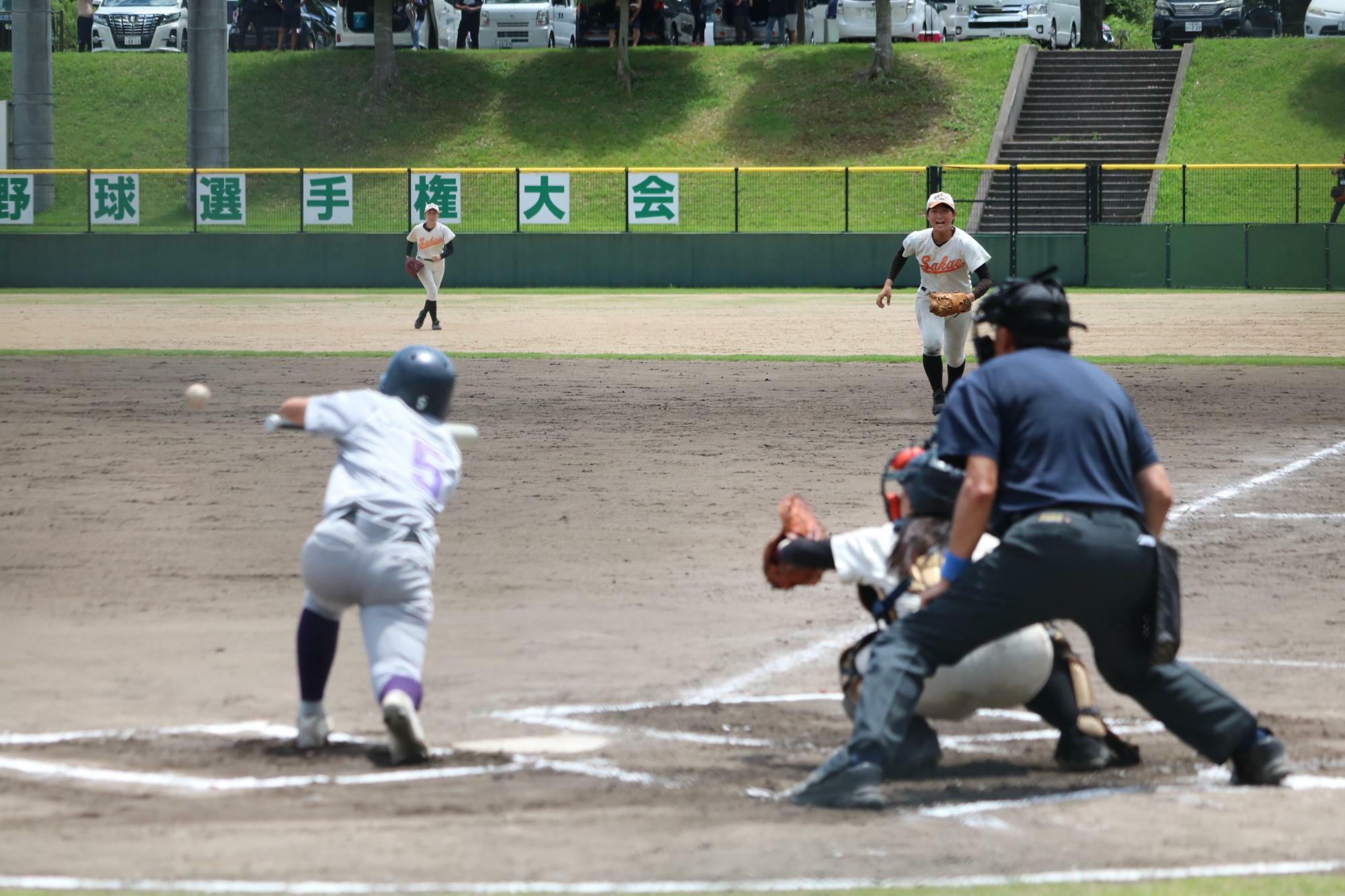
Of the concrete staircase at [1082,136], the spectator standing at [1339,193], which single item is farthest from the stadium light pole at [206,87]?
the spectator standing at [1339,193]

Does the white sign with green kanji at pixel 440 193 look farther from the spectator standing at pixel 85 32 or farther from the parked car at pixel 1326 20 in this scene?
the parked car at pixel 1326 20

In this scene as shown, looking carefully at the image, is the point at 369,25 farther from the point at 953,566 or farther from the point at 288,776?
the point at 953,566

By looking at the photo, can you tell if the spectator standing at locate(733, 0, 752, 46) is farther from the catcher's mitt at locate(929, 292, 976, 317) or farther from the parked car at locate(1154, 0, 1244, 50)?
the catcher's mitt at locate(929, 292, 976, 317)

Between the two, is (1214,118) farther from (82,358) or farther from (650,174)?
(82,358)

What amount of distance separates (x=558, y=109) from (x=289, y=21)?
965cm

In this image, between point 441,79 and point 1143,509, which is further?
point 441,79

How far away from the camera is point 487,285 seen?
37812 millimetres

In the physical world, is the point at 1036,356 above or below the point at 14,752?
above

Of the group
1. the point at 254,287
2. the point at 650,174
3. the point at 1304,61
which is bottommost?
the point at 254,287

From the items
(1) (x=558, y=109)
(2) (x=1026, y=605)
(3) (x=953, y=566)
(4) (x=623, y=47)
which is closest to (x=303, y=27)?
(1) (x=558, y=109)

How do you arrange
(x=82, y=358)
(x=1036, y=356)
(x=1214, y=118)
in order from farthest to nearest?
(x=1214, y=118) < (x=82, y=358) < (x=1036, y=356)

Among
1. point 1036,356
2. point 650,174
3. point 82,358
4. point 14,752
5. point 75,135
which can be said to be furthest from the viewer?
point 75,135

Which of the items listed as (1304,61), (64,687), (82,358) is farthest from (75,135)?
(64,687)

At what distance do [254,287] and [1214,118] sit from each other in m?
24.6
